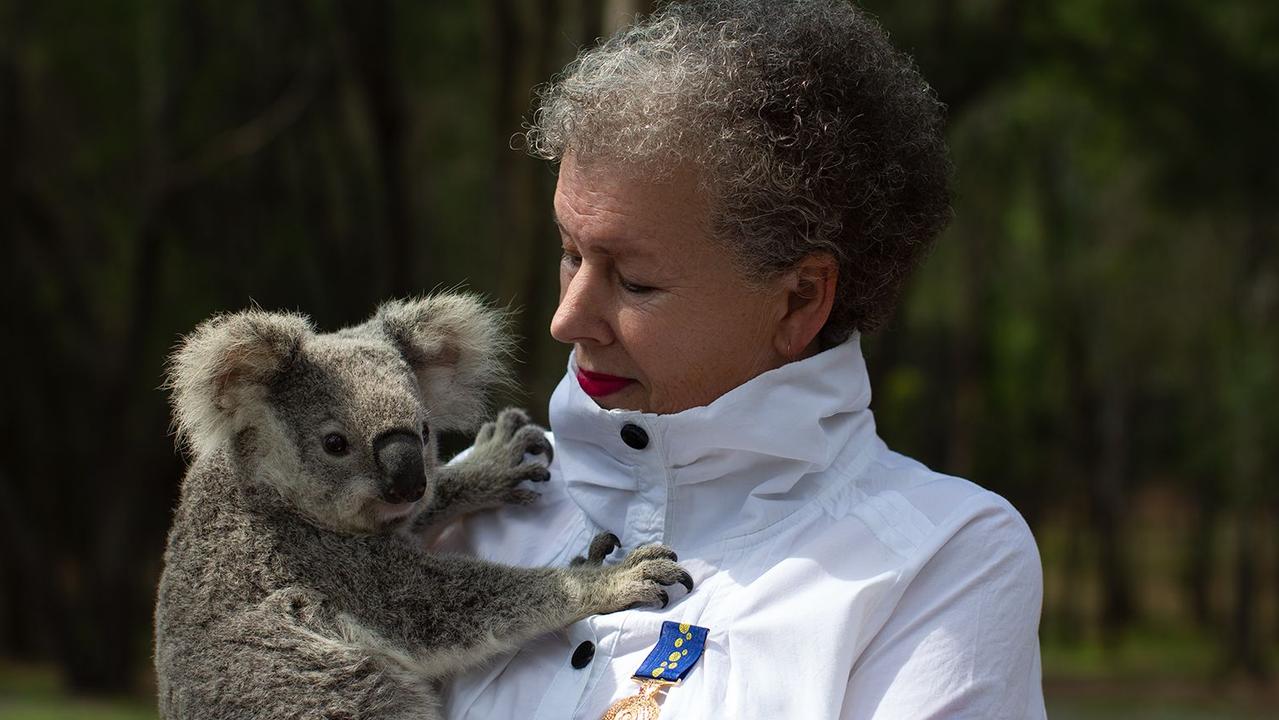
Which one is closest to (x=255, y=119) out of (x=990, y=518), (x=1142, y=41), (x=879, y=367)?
(x=879, y=367)

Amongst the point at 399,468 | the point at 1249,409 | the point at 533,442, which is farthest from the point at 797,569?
the point at 1249,409

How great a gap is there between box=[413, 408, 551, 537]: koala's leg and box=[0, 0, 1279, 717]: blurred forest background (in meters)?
2.96

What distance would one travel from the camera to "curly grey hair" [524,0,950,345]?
1.97 metres

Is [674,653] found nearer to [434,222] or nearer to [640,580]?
[640,580]

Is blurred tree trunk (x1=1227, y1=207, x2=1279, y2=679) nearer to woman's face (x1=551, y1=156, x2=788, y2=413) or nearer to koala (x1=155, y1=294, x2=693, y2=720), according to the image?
woman's face (x1=551, y1=156, x2=788, y2=413)

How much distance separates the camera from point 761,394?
1942mm

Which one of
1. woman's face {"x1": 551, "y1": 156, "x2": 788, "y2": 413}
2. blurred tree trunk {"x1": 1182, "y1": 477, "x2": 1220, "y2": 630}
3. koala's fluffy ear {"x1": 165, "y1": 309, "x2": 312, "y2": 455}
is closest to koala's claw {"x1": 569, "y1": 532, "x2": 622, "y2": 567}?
woman's face {"x1": 551, "y1": 156, "x2": 788, "y2": 413}

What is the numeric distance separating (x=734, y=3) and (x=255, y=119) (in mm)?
9958

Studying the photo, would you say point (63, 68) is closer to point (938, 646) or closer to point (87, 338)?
point (87, 338)

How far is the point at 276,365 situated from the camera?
2129mm

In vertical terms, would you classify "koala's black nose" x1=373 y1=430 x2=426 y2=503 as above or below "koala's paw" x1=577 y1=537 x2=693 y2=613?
above

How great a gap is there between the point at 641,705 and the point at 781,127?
86 centimetres

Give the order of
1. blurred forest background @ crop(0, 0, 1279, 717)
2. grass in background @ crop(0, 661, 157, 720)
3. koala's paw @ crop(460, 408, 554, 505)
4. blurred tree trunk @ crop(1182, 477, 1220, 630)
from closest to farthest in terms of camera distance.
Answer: koala's paw @ crop(460, 408, 554, 505)
grass in background @ crop(0, 661, 157, 720)
blurred forest background @ crop(0, 0, 1279, 717)
blurred tree trunk @ crop(1182, 477, 1220, 630)

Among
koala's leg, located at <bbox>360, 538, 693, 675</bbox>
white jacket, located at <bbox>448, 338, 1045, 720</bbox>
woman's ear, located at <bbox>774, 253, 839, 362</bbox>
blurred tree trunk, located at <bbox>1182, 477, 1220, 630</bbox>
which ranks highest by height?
→ woman's ear, located at <bbox>774, 253, 839, 362</bbox>
